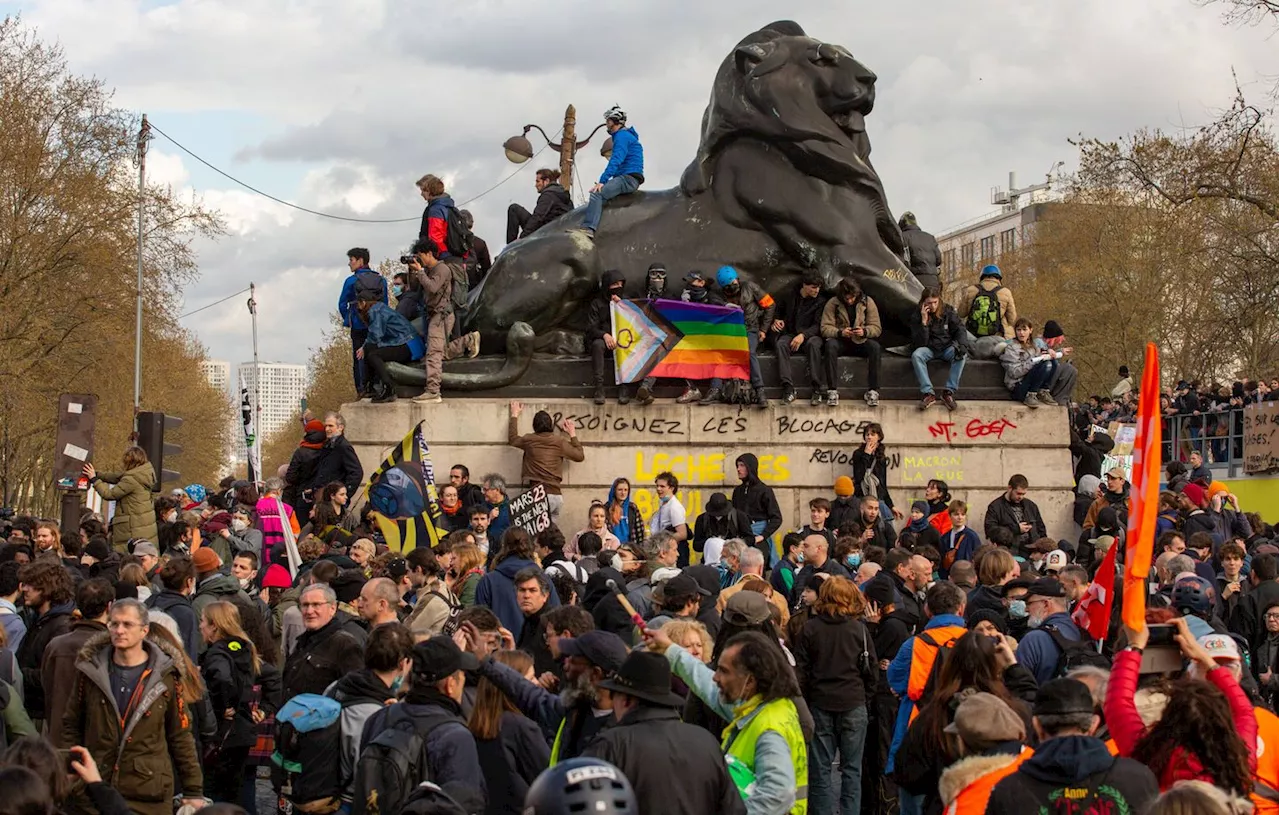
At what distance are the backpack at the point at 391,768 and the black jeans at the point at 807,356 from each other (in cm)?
1272

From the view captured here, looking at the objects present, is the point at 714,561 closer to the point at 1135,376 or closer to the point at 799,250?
the point at 799,250

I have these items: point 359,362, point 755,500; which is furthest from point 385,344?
point 755,500

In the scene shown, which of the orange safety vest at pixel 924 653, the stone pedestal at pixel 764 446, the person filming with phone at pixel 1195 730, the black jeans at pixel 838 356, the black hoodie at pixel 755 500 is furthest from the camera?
the black jeans at pixel 838 356

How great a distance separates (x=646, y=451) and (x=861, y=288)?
2.88 m

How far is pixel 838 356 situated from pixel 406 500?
503 centimetres

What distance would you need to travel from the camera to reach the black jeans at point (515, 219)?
67.7 ft

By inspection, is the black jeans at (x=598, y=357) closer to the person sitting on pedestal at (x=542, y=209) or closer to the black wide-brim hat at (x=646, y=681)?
the person sitting on pedestal at (x=542, y=209)

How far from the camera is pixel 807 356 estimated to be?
18.5 m

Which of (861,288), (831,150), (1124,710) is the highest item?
(831,150)

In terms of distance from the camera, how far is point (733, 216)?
18844mm

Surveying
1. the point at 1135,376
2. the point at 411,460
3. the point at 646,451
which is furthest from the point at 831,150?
the point at 1135,376

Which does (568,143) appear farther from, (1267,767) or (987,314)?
(1267,767)

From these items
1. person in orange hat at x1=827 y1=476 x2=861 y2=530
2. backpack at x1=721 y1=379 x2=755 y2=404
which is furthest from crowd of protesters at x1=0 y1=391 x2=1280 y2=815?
backpack at x1=721 y1=379 x2=755 y2=404

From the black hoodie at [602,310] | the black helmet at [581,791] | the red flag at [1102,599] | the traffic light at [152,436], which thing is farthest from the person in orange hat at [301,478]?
the black helmet at [581,791]
